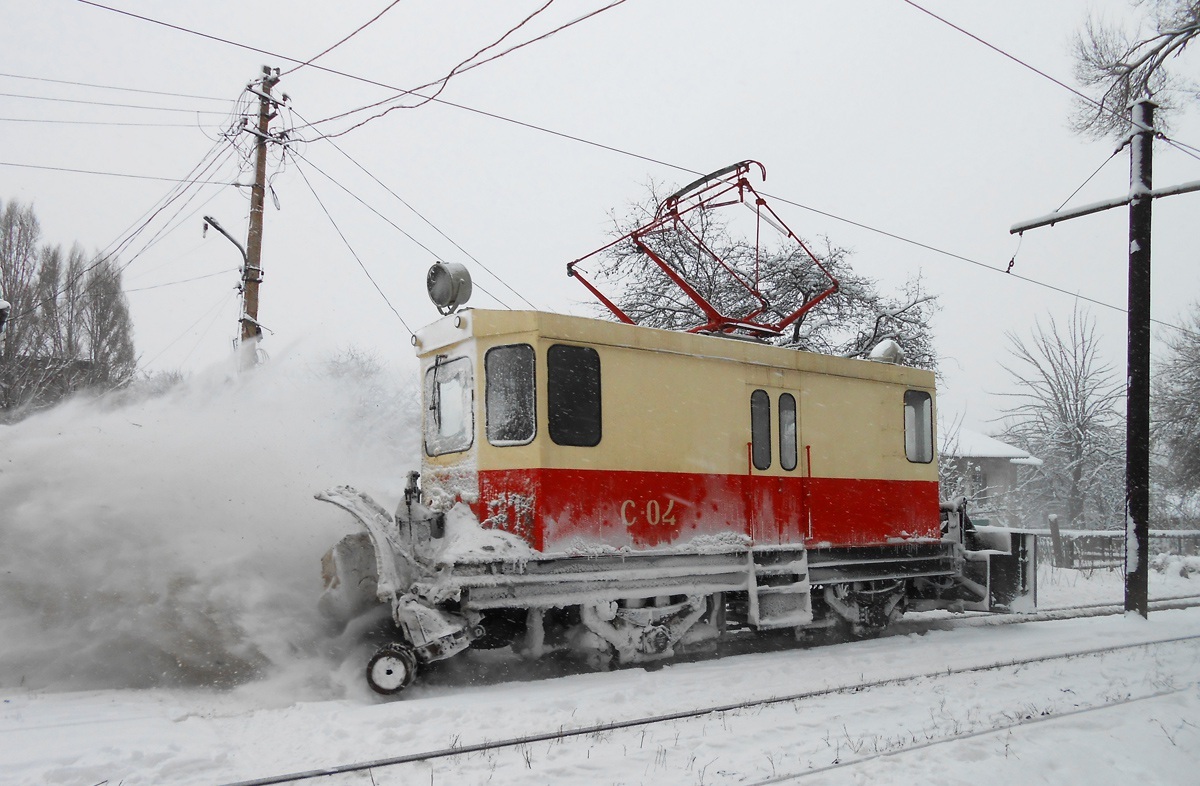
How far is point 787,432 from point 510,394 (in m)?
3.45

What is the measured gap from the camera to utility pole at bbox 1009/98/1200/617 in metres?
12.3

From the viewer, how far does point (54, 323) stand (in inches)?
1030

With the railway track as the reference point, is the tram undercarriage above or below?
above

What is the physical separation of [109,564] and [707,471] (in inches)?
218

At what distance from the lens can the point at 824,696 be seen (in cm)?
694

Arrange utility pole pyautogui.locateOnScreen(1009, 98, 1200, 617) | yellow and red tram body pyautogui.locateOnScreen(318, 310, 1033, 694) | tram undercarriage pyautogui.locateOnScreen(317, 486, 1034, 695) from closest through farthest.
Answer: tram undercarriage pyautogui.locateOnScreen(317, 486, 1034, 695) < yellow and red tram body pyautogui.locateOnScreen(318, 310, 1033, 694) < utility pole pyautogui.locateOnScreen(1009, 98, 1200, 617)

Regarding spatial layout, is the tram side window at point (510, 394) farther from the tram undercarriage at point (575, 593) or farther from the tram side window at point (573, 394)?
the tram undercarriage at point (575, 593)

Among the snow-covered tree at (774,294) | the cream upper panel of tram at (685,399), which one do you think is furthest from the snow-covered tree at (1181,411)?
the cream upper panel of tram at (685,399)

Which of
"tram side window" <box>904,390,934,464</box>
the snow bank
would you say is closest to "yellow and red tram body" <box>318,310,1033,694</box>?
the snow bank

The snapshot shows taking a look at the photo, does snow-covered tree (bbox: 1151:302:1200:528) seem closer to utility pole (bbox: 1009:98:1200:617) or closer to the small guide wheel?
utility pole (bbox: 1009:98:1200:617)

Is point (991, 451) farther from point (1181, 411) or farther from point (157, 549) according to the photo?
point (157, 549)

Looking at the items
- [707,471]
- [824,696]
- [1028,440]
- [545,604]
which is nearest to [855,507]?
[707,471]

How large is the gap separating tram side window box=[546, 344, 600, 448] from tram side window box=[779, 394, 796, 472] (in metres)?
2.56

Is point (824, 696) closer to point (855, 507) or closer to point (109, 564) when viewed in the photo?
point (855, 507)
